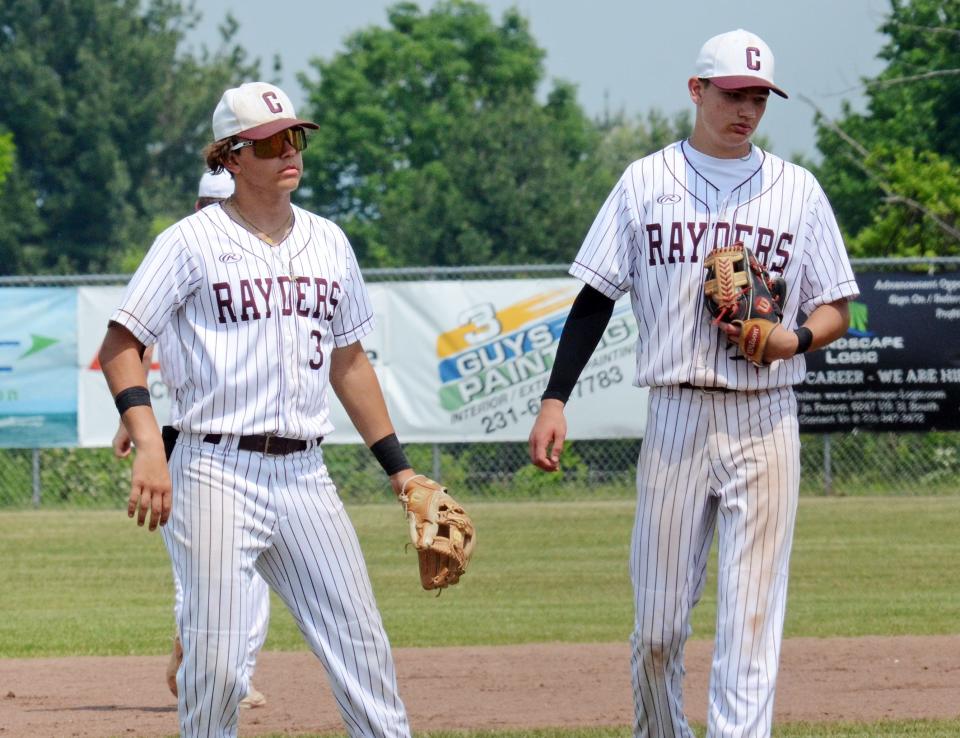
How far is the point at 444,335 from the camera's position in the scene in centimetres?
1459

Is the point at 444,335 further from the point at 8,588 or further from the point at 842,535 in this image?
the point at 8,588

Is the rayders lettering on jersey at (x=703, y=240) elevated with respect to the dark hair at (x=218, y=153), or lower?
lower

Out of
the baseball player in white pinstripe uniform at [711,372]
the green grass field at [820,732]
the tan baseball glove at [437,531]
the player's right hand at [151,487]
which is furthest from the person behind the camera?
the green grass field at [820,732]

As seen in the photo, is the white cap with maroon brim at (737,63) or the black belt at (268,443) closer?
the black belt at (268,443)

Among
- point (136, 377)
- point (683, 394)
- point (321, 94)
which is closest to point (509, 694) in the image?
point (683, 394)

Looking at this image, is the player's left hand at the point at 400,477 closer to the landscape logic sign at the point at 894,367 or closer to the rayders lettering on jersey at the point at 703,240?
the rayders lettering on jersey at the point at 703,240

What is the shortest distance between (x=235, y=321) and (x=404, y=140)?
172 feet

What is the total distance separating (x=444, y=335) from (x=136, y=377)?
10.4m

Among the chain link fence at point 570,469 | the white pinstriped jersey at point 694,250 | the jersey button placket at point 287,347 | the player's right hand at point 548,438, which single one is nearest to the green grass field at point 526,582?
the chain link fence at point 570,469

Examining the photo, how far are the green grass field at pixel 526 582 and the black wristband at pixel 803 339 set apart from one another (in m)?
2.01

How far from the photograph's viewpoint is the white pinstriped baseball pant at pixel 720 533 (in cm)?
443

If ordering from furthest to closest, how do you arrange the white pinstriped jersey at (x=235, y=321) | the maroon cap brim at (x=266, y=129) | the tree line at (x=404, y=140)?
the tree line at (x=404, y=140), the maroon cap brim at (x=266, y=129), the white pinstriped jersey at (x=235, y=321)

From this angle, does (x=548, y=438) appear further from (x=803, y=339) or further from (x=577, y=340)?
(x=803, y=339)

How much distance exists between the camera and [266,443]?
4184 millimetres
